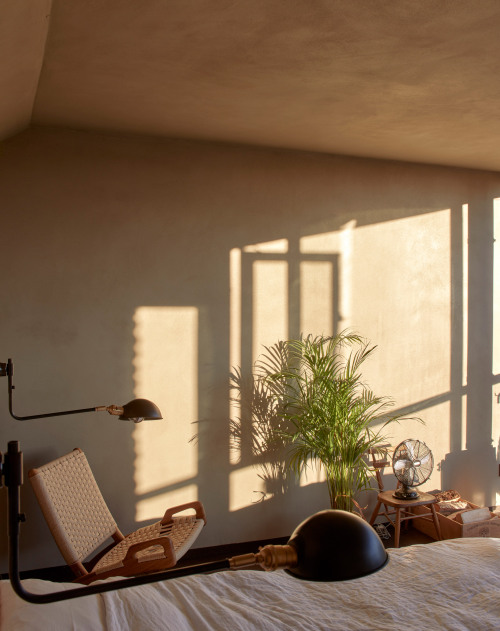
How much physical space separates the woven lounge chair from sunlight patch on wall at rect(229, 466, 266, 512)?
2.11ft

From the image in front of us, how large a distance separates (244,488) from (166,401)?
93 centimetres

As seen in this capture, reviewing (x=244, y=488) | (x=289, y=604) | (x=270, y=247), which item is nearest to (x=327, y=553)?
(x=289, y=604)

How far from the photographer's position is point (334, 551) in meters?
1.00

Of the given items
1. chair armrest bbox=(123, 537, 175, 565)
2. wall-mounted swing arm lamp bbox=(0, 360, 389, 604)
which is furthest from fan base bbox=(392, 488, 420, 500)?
wall-mounted swing arm lamp bbox=(0, 360, 389, 604)

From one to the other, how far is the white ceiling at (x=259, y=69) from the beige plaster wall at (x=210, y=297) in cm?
36

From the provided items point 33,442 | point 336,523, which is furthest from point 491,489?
point 336,523

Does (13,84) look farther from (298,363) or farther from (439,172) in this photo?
(439,172)

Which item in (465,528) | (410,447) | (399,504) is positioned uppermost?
(410,447)

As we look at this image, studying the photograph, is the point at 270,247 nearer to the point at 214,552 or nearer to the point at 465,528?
the point at 214,552

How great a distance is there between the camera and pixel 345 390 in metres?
4.36

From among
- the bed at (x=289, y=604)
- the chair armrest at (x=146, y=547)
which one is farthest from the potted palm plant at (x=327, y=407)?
the bed at (x=289, y=604)

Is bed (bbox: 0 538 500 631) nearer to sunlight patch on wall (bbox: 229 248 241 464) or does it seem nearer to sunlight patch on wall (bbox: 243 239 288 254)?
sunlight patch on wall (bbox: 229 248 241 464)

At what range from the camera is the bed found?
2018mm

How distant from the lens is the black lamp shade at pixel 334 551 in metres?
0.99
